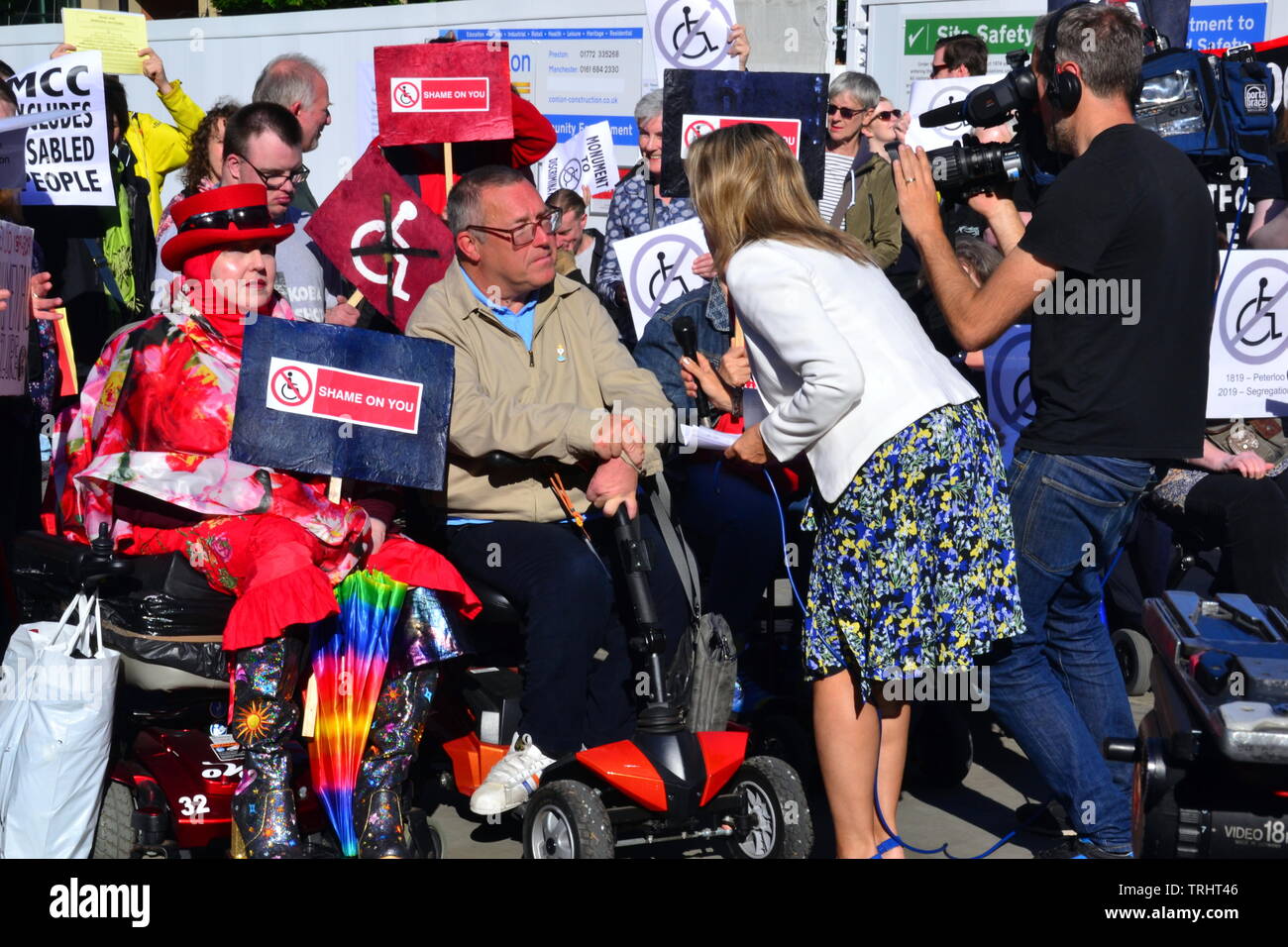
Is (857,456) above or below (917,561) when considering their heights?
above

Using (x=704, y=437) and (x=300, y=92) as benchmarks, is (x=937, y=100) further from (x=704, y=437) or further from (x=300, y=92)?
(x=704, y=437)

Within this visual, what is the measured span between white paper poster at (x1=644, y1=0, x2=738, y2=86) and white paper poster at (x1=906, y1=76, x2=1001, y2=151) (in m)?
0.87

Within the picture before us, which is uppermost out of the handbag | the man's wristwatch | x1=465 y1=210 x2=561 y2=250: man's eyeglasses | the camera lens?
the camera lens

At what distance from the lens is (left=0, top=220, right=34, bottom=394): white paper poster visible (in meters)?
4.56

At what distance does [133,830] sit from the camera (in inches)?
155

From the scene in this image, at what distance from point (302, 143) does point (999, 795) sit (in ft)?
11.2

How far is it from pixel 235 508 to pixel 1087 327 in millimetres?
2273

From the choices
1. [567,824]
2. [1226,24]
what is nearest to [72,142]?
[567,824]

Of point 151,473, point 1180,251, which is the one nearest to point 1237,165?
point 1180,251

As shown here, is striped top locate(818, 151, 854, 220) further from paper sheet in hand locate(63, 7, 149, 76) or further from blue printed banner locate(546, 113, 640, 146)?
blue printed banner locate(546, 113, 640, 146)

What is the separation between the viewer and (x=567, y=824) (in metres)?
3.70

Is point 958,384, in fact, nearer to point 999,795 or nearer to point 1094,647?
point 1094,647

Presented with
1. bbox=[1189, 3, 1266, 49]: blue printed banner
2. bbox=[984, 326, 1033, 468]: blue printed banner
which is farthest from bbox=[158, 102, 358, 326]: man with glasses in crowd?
bbox=[1189, 3, 1266, 49]: blue printed banner

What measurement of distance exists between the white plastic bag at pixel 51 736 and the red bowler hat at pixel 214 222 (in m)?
1.02
